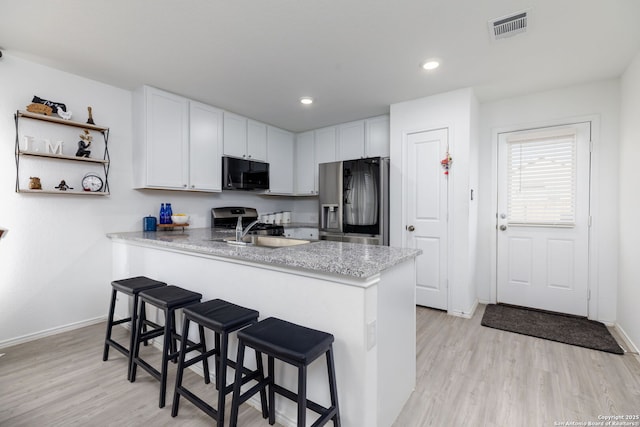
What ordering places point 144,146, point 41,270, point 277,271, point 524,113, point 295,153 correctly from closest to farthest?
point 277,271 → point 41,270 → point 144,146 → point 524,113 → point 295,153

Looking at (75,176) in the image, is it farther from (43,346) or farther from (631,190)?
(631,190)

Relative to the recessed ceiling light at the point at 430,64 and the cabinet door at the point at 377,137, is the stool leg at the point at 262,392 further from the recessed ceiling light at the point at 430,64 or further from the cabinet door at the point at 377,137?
the cabinet door at the point at 377,137

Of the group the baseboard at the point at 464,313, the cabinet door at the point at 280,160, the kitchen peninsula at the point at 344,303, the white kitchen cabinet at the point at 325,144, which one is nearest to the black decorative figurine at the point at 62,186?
Answer: the kitchen peninsula at the point at 344,303

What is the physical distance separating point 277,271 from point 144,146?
2.36m

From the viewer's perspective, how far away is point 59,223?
2.71 meters

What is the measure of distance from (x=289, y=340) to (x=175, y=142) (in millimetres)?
2831

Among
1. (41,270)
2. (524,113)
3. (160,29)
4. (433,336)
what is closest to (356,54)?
(160,29)

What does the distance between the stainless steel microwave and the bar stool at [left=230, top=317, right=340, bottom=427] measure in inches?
106

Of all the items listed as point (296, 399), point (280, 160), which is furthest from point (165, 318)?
point (280, 160)

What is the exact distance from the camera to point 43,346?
2.46 metres

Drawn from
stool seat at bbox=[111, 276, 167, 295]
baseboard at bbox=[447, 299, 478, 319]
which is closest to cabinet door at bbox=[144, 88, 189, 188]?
stool seat at bbox=[111, 276, 167, 295]

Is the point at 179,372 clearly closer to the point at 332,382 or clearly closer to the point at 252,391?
the point at 252,391

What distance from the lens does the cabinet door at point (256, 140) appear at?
4098mm

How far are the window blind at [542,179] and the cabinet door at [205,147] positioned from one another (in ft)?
11.9
